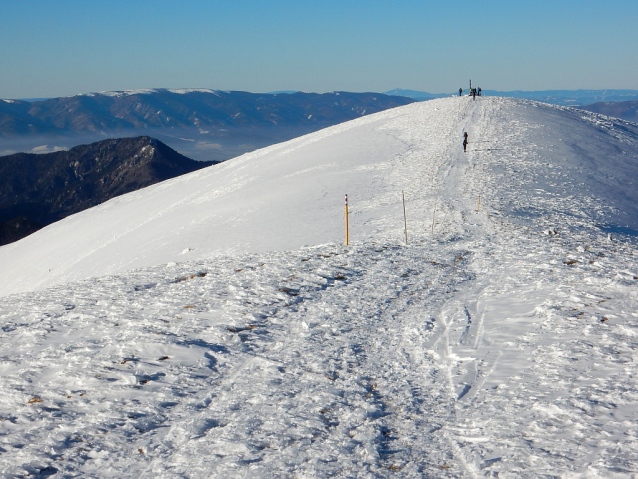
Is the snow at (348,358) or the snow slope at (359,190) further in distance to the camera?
the snow slope at (359,190)

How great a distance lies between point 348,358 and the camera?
23.8 feet

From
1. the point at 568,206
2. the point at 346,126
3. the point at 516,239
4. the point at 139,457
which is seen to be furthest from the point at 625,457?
the point at 346,126

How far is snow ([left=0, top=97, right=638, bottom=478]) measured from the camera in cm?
494

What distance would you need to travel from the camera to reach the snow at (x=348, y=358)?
194 inches

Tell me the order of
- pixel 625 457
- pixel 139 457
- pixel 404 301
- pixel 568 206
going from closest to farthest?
pixel 625 457 < pixel 139 457 < pixel 404 301 < pixel 568 206

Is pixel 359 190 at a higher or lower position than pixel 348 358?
higher

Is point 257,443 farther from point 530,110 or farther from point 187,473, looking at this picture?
point 530,110

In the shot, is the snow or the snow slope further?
the snow slope

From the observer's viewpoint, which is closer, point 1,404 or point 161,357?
point 1,404

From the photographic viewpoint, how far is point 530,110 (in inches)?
1911

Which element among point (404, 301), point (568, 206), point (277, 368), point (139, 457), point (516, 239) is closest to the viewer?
point (139, 457)

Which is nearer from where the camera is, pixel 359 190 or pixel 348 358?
pixel 348 358

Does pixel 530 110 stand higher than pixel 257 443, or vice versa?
pixel 530 110

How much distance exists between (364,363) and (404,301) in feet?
9.67
